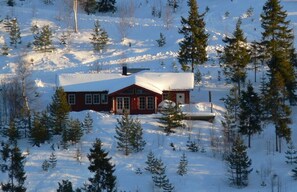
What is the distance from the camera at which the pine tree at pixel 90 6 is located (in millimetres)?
60688

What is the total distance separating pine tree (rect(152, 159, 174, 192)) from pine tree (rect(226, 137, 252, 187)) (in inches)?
121

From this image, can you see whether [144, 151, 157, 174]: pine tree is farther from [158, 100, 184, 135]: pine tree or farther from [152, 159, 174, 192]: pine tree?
[158, 100, 184, 135]: pine tree

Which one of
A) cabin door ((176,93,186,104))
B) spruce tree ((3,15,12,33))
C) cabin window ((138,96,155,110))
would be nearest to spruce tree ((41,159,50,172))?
cabin window ((138,96,155,110))

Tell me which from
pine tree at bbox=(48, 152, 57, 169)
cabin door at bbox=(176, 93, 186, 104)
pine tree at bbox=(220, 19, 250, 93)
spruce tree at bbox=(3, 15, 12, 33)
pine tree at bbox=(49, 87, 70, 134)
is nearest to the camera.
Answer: pine tree at bbox=(48, 152, 57, 169)

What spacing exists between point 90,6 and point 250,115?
112ft

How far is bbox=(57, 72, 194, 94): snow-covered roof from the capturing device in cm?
3769

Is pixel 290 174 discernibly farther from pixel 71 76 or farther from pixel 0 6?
pixel 0 6

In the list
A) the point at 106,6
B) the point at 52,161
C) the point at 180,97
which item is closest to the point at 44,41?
the point at 180,97

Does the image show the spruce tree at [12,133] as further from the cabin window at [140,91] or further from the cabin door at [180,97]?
the cabin door at [180,97]

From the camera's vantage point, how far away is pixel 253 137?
3256cm

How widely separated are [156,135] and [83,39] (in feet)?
71.7

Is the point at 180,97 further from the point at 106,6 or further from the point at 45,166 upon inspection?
the point at 106,6

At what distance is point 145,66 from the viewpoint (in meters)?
46.6

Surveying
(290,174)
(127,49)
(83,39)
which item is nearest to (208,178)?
(290,174)
